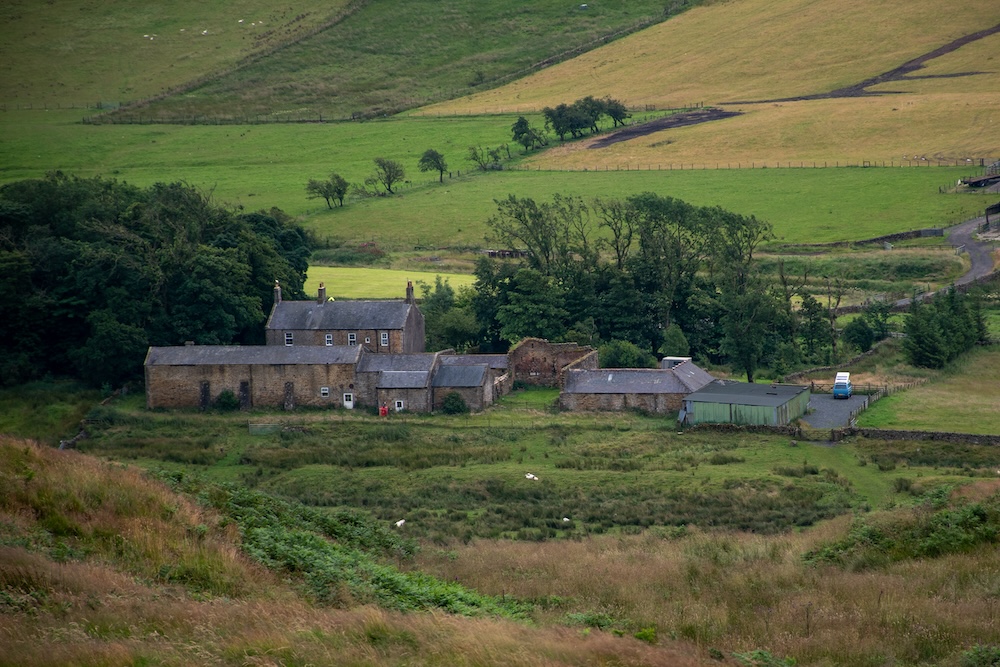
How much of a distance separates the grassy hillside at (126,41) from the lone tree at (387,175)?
174 ft

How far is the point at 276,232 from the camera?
2776 inches

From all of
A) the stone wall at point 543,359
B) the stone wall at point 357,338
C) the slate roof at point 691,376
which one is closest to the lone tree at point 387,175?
the stone wall at point 357,338

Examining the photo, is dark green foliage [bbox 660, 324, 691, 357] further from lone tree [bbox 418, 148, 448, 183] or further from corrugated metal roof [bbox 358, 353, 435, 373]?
lone tree [bbox 418, 148, 448, 183]

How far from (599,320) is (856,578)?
4074 centimetres

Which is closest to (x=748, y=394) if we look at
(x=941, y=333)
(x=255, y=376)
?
A: (x=941, y=333)

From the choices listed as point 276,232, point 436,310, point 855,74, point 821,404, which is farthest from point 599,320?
point 855,74

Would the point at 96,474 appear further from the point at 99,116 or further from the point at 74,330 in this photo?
the point at 99,116

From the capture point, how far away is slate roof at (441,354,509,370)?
55844 millimetres

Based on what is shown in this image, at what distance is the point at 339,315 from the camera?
59719mm

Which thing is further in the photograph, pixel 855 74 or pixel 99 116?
pixel 99 116

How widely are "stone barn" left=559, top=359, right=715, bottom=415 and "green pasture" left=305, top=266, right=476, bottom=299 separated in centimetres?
2042

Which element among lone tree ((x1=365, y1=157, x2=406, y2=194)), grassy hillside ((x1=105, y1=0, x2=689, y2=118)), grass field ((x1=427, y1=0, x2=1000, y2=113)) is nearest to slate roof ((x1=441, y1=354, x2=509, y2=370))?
lone tree ((x1=365, y1=157, x2=406, y2=194))

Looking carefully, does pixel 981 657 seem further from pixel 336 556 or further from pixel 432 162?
pixel 432 162

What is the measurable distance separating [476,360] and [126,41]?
12765cm
